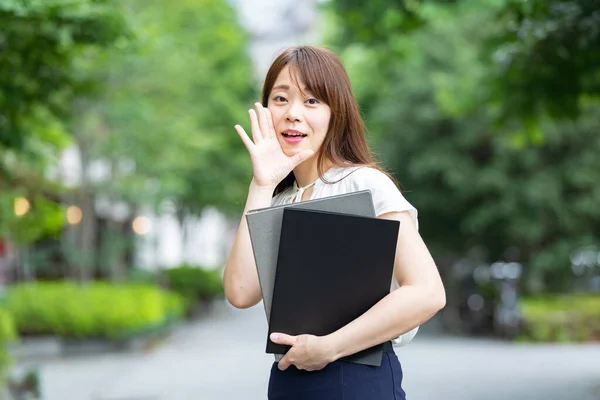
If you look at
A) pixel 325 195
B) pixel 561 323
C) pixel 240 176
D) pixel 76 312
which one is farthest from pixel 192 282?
pixel 325 195

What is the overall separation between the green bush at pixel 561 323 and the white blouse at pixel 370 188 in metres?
19.0

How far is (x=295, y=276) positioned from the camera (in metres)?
2.35

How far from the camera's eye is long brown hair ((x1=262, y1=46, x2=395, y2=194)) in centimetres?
254

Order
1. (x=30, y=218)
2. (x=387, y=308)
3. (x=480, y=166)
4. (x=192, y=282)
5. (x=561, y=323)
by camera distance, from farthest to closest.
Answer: (x=192, y=282), (x=480, y=166), (x=561, y=323), (x=30, y=218), (x=387, y=308)

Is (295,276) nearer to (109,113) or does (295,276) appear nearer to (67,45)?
(67,45)

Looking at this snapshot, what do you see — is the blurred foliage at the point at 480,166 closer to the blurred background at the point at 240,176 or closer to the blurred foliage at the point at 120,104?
the blurred background at the point at 240,176

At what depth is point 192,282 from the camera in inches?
1217

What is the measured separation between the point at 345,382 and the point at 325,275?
277 mm

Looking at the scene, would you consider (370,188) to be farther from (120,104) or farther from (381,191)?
(120,104)

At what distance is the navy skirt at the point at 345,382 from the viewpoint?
7.84 ft

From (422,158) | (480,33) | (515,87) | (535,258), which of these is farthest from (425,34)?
(515,87)

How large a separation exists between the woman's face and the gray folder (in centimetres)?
27

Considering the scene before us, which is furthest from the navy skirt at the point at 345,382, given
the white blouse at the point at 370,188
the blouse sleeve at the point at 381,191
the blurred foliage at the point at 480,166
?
the blurred foliage at the point at 480,166

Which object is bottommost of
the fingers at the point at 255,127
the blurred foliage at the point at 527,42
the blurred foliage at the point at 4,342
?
the blurred foliage at the point at 4,342
